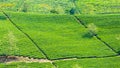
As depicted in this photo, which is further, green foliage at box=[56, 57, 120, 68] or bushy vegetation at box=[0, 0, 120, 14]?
bushy vegetation at box=[0, 0, 120, 14]

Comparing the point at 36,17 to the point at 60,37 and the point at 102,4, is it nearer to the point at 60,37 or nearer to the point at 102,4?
the point at 60,37

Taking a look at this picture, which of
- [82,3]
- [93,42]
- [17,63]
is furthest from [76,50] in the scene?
[82,3]

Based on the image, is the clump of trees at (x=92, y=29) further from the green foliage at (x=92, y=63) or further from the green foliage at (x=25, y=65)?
the green foliage at (x=25, y=65)

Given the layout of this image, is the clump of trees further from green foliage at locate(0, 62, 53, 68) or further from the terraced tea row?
green foliage at locate(0, 62, 53, 68)

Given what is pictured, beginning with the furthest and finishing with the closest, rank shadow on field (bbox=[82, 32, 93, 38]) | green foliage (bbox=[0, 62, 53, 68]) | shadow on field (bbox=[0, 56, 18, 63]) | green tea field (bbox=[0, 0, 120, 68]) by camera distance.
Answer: shadow on field (bbox=[82, 32, 93, 38])
green tea field (bbox=[0, 0, 120, 68])
shadow on field (bbox=[0, 56, 18, 63])
green foliage (bbox=[0, 62, 53, 68])

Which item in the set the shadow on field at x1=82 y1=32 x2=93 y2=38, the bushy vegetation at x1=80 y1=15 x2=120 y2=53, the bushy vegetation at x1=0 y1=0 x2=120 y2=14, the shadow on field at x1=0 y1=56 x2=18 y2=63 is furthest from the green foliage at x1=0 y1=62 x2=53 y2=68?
the bushy vegetation at x1=0 y1=0 x2=120 y2=14

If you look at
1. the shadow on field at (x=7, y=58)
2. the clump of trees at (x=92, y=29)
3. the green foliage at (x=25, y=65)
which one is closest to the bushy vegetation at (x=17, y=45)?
the shadow on field at (x=7, y=58)

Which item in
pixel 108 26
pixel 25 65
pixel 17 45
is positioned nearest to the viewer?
pixel 25 65

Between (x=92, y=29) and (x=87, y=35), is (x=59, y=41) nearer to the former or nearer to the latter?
(x=87, y=35)

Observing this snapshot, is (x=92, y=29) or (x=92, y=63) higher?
(x=92, y=63)

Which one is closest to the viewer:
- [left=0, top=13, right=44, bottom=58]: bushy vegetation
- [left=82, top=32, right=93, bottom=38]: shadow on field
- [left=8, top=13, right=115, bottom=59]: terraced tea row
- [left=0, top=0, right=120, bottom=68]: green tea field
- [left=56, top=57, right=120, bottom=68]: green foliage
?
[left=56, top=57, right=120, bottom=68]: green foliage

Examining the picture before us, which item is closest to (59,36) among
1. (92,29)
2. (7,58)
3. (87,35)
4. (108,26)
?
(87,35)
